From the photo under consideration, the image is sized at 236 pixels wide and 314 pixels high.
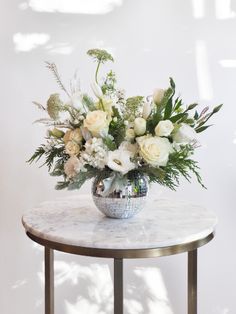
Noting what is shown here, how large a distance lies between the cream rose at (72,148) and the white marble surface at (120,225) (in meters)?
0.27

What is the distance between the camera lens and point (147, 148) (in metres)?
1.46

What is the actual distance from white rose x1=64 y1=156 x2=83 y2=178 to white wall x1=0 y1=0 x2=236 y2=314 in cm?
84

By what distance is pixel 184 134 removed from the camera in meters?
1.52

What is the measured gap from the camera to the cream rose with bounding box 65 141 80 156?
1551mm

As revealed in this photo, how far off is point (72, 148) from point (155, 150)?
31cm

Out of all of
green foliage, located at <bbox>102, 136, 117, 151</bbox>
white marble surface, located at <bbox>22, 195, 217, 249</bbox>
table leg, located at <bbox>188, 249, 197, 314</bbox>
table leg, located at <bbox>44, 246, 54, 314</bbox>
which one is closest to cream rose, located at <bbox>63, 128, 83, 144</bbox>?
green foliage, located at <bbox>102, 136, 117, 151</bbox>

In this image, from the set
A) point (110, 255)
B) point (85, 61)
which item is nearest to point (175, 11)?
point (85, 61)

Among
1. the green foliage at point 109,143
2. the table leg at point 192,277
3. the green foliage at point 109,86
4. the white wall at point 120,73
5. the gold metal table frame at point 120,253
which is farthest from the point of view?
the white wall at point 120,73

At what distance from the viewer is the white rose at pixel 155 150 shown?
1458mm

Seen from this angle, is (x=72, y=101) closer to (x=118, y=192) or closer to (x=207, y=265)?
(x=118, y=192)

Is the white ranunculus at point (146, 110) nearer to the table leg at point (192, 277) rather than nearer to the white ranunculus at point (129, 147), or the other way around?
Answer: the white ranunculus at point (129, 147)

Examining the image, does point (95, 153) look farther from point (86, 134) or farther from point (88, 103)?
point (88, 103)

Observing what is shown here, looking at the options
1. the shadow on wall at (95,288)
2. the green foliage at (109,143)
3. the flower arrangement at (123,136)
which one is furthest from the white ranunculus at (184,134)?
the shadow on wall at (95,288)

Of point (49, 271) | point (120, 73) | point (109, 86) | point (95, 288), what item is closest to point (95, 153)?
point (109, 86)
